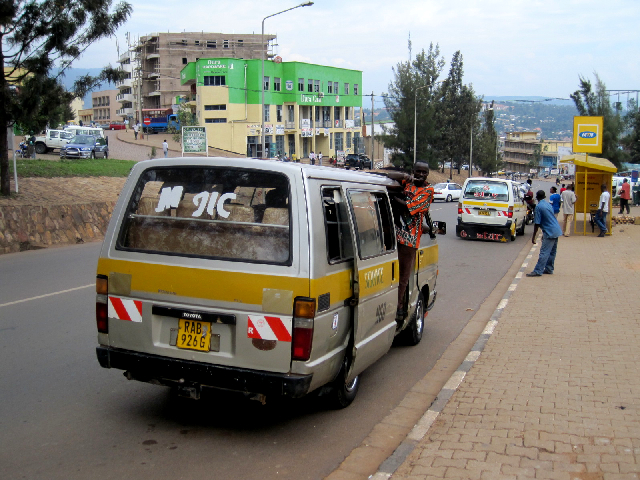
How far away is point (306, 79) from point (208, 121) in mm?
13203

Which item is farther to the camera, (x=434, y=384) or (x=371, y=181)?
(x=434, y=384)

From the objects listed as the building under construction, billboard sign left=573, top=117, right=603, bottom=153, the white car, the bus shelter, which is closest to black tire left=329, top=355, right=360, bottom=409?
the bus shelter

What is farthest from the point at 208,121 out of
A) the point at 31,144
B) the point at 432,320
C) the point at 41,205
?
the point at 432,320

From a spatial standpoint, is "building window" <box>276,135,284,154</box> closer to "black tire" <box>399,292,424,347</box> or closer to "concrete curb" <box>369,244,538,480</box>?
"concrete curb" <box>369,244,538,480</box>

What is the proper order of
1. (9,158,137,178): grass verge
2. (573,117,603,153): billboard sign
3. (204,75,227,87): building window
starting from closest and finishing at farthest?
(9,158,137,178): grass verge < (573,117,603,153): billboard sign < (204,75,227,87): building window

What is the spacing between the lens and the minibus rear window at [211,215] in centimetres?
443

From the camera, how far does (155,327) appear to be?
457 centimetres

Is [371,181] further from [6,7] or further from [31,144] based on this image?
[31,144]

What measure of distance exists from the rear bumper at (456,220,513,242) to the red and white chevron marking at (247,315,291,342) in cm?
1665

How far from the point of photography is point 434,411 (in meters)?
5.33

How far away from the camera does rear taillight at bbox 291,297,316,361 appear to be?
4246 mm

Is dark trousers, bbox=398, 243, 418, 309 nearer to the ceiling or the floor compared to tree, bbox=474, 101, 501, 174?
nearer to the floor

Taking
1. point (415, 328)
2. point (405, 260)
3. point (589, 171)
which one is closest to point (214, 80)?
point (589, 171)

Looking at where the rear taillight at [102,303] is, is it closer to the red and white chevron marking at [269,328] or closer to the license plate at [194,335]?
the license plate at [194,335]
